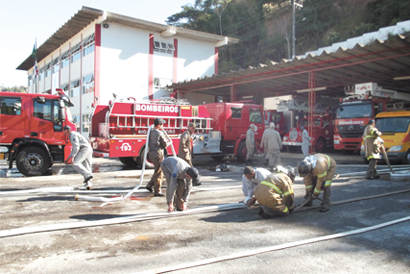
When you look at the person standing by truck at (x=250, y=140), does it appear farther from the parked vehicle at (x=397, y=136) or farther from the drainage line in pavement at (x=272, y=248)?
the drainage line in pavement at (x=272, y=248)

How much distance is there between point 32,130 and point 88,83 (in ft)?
43.7

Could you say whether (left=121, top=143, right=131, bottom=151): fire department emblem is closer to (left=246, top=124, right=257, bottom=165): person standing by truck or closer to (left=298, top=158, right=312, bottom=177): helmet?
(left=246, top=124, right=257, bottom=165): person standing by truck

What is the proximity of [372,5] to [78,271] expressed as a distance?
41.7m

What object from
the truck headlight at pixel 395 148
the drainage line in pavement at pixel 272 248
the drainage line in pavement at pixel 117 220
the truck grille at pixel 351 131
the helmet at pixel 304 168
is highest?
the truck grille at pixel 351 131

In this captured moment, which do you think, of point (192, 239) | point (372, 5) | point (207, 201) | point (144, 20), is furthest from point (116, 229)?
point (372, 5)

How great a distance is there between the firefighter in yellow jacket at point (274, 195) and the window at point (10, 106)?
8241mm

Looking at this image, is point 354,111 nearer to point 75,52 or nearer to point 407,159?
point 407,159

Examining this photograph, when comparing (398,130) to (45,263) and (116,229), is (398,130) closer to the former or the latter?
(116,229)

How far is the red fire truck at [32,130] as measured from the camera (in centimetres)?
970

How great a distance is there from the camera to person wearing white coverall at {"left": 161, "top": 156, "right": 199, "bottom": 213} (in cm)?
523

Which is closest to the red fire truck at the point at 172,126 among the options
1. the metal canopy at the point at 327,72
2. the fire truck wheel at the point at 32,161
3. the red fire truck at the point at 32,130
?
the red fire truck at the point at 32,130

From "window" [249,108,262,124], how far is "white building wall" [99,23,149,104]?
10.6 meters

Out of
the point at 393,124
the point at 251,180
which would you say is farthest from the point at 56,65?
the point at 251,180

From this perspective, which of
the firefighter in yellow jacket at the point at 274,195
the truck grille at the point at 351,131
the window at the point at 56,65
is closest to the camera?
the firefighter in yellow jacket at the point at 274,195
